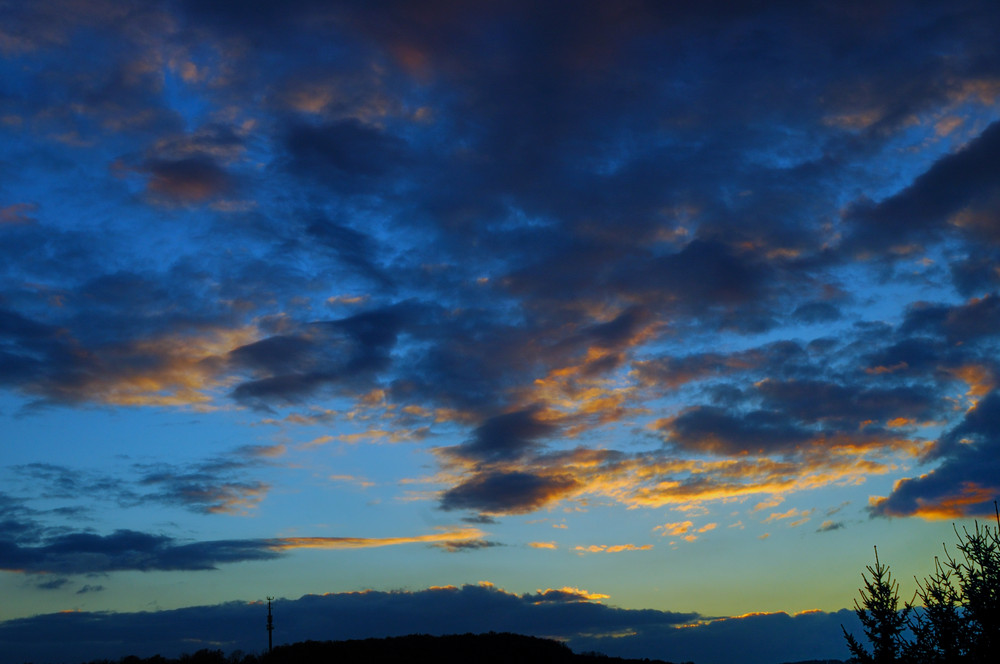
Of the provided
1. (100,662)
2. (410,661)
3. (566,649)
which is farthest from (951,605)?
(100,662)

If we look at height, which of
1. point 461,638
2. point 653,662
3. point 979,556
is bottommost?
point 653,662

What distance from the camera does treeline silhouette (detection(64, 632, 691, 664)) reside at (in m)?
71.4

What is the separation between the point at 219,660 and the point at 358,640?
15.1 meters

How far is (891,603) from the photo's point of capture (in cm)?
4159

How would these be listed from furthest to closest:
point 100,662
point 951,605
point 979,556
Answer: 1. point 100,662
2. point 951,605
3. point 979,556

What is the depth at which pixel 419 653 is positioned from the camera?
246ft

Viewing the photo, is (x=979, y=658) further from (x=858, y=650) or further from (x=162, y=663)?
(x=162, y=663)

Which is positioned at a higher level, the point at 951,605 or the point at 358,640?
the point at 951,605

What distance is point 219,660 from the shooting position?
72.0 metres

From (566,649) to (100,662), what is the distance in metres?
48.4

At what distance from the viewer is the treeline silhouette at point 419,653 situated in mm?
71438

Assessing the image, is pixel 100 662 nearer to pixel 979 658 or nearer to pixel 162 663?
pixel 162 663

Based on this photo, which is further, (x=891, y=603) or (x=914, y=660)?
(x=891, y=603)

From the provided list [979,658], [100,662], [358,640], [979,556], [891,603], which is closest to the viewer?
[979,658]
